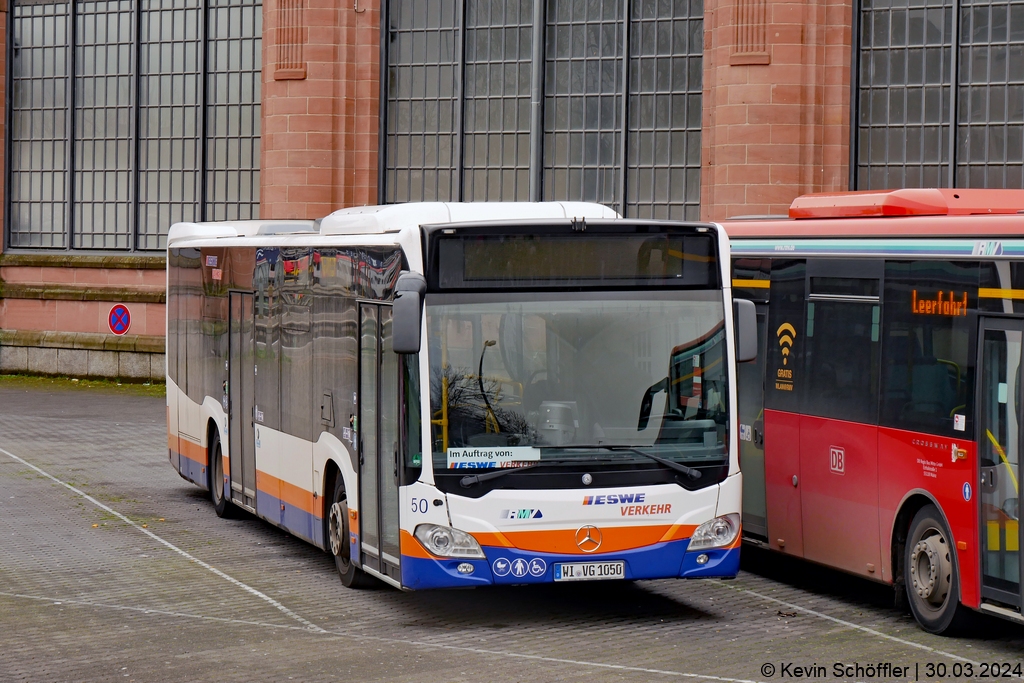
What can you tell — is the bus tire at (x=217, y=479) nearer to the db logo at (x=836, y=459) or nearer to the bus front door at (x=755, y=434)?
the bus front door at (x=755, y=434)

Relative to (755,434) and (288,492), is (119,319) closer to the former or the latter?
(288,492)

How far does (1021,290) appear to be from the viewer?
8945 millimetres

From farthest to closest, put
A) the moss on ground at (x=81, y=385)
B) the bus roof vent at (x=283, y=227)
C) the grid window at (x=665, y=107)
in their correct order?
the moss on ground at (x=81, y=385)
the grid window at (x=665, y=107)
the bus roof vent at (x=283, y=227)

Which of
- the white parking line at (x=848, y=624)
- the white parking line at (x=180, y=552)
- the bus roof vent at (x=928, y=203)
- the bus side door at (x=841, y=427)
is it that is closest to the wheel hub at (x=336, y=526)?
the white parking line at (x=180, y=552)

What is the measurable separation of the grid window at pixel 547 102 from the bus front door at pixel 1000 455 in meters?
15.4

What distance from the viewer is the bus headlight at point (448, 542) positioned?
959cm

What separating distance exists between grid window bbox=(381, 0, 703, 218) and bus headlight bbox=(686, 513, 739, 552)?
14.8 m

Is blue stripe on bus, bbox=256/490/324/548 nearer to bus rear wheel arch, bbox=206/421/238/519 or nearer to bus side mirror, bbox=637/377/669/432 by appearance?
bus rear wheel arch, bbox=206/421/238/519

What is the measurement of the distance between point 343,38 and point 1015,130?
36.4ft

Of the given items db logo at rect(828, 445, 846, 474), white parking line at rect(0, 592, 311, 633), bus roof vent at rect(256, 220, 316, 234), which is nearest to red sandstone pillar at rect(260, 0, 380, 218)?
bus roof vent at rect(256, 220, 316, 234)

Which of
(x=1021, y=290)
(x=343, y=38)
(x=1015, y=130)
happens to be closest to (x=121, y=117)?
(x=343, y=38)

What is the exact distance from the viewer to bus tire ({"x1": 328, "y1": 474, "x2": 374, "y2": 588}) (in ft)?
36.6

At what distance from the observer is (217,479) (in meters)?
15.1

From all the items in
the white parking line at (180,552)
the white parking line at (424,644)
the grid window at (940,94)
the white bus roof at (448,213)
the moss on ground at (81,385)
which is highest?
the grid window at (940,94)
